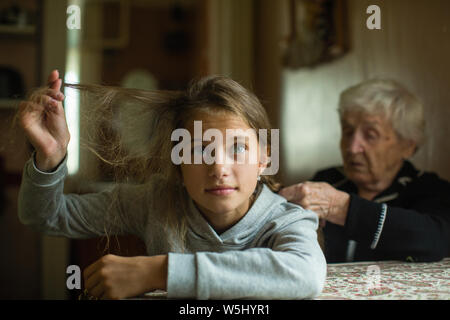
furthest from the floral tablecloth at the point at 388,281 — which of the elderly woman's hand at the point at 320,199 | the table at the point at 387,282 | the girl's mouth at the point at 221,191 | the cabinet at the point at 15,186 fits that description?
the cabinet at the point at 15,186

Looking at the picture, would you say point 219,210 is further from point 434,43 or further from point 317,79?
point 317,79

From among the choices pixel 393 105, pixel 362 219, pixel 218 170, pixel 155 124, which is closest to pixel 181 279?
pixel 218 170

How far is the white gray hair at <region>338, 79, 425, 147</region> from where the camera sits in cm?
138

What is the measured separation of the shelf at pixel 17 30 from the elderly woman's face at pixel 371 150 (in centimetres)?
171

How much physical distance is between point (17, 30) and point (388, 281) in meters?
2.17

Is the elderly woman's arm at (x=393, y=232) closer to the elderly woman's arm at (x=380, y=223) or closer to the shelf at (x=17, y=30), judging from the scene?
the elderly woman's arm at (x=380, y=223)

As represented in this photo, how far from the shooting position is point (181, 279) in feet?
2.14

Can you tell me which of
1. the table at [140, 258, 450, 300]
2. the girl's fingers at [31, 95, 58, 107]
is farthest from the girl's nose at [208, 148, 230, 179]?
the girl's fingers at [31, 95, 58, 107]

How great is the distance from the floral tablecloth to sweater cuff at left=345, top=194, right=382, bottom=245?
69mm

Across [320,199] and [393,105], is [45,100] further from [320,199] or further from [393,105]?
[393,105]

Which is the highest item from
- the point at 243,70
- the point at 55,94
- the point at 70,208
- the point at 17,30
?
the point at 17,30

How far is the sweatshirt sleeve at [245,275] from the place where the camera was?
0.65 m
